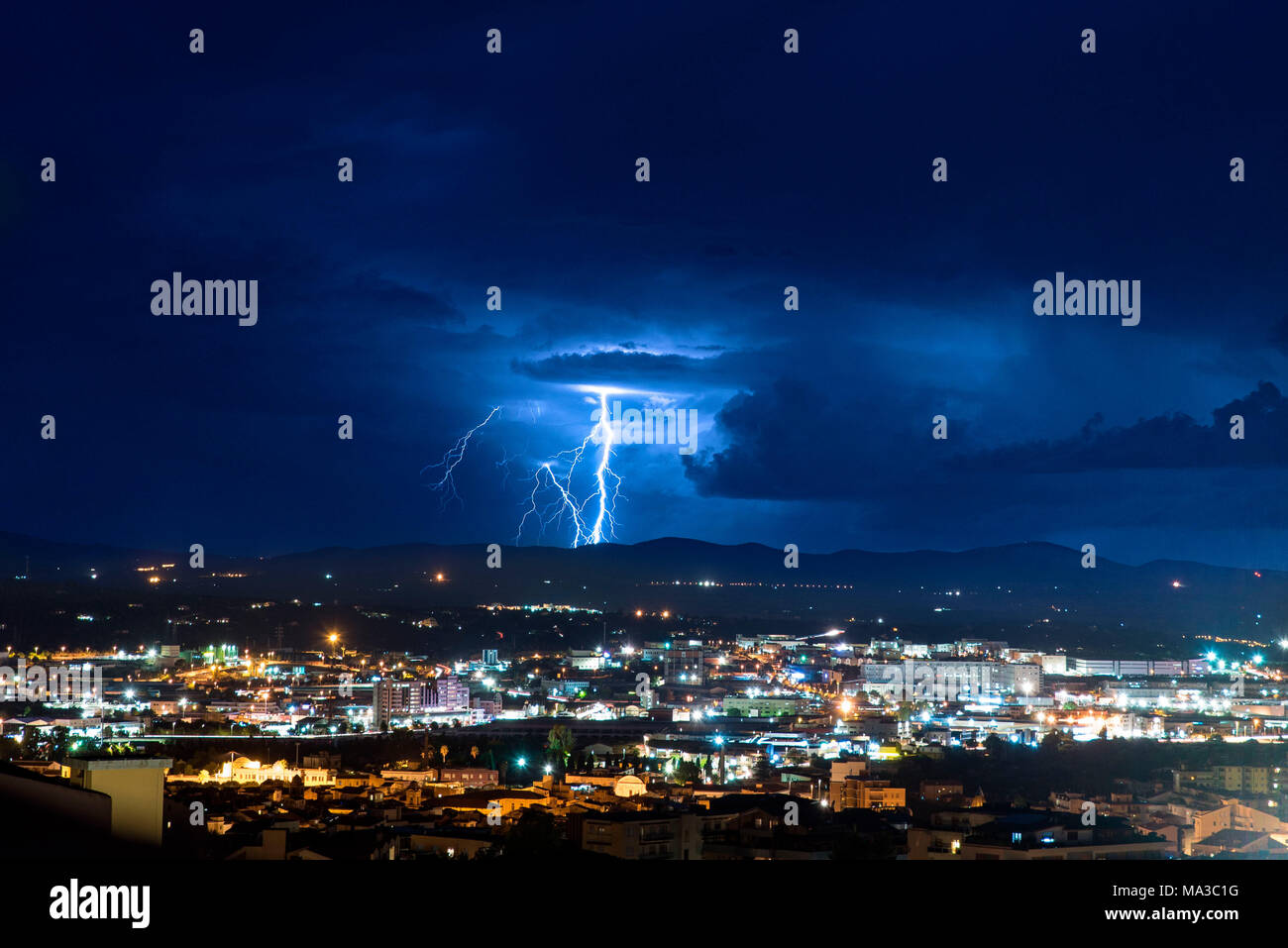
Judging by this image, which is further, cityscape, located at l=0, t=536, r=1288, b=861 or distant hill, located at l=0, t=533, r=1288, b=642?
distant hill, located at l=0, t=533, r=1288, b=642

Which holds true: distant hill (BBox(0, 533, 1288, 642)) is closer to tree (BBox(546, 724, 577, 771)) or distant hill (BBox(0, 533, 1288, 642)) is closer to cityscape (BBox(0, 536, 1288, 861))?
cityscape (BBox(0, 536, 1288, 861))

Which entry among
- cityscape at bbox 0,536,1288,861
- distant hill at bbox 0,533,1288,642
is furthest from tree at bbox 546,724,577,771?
distant hill at bbox 0,533,1288,642

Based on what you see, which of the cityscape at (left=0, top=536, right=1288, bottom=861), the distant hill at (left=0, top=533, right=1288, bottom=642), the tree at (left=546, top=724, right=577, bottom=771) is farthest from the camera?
the distant hill at (left=0, top=533, right=1288, bottom=642)

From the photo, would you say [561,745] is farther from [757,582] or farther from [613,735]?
[757,582]

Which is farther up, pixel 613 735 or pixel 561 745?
pixel 561 745

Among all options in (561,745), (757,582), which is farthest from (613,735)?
(757,582)

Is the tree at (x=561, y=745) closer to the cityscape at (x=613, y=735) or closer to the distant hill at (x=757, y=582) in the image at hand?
the cityscape at (x=613, y=735)

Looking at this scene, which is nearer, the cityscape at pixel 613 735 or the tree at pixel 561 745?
the cityscape at pixel 613 735

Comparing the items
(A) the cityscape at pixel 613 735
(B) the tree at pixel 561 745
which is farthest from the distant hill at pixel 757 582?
(B) the tree at pixel 561 745

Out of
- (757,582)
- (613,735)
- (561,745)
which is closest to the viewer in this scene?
(561,745)

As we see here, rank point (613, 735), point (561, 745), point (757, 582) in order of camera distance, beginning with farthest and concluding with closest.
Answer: point (757, 582)
point (613, 735)
point (561, 745)
